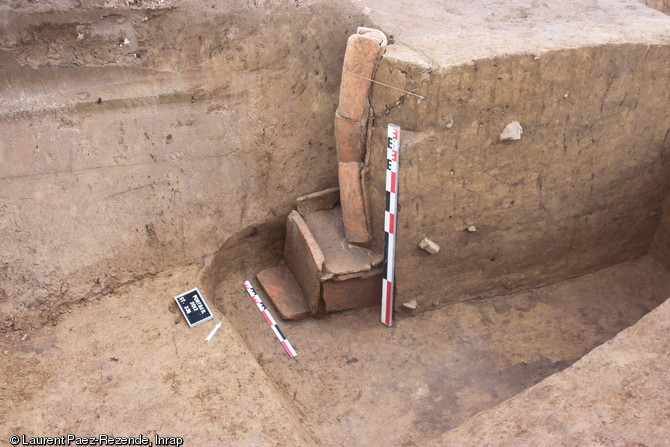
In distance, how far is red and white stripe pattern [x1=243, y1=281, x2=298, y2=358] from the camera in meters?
4.43

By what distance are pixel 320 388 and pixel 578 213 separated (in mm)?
2329

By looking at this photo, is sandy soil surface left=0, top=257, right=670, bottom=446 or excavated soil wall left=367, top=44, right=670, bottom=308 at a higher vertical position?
excavated soil wall left=367, top=44, right=670, bottom=308

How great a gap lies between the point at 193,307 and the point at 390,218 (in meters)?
1.45

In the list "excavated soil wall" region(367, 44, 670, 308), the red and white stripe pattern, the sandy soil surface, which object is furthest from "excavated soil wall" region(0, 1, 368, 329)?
"excavated soil wall" region(367, 44, 670, 308)

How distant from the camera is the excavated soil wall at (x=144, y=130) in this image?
3971mm

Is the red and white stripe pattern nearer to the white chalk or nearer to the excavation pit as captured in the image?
the excavation pit

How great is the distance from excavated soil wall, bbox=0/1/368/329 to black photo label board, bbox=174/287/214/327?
325 mm

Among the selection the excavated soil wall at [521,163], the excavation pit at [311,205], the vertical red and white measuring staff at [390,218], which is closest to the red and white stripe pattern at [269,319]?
the excavation pit at [311,205]

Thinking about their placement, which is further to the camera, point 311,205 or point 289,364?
point 311,205

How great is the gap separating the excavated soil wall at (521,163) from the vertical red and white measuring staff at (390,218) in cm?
6

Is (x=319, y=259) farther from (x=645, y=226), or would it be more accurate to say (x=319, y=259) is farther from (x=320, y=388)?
(x=645, y=226)

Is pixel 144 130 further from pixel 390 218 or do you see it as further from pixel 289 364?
pixel 289 364

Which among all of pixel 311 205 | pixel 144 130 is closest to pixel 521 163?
pixel 311 205

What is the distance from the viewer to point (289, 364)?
436 cm
